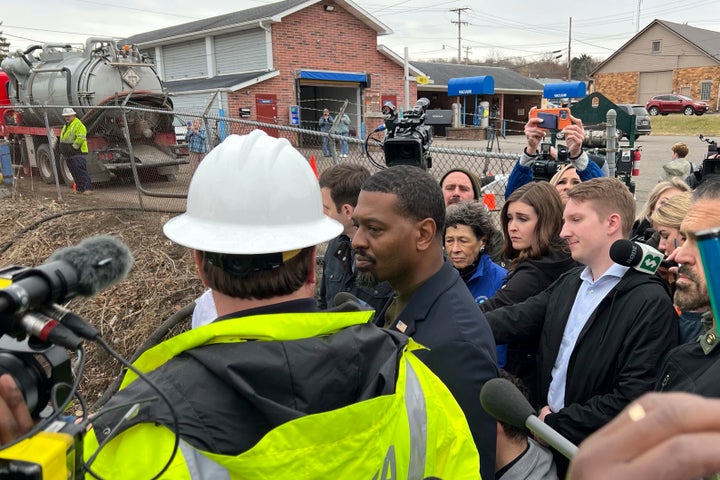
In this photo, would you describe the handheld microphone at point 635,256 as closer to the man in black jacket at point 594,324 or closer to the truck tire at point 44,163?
the man in black jacket at point 594,324

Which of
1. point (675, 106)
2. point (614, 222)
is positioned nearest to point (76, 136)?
point (614, 222)

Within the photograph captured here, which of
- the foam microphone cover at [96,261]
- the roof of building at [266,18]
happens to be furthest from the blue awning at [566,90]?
the foam microphone cover at [96,261]

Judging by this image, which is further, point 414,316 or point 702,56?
point 702,56

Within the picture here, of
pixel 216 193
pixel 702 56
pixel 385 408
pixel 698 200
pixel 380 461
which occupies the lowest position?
pixel 380 461

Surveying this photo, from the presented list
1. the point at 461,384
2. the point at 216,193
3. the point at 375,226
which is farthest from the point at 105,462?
the point at 375,226

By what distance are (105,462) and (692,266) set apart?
7.09 feet

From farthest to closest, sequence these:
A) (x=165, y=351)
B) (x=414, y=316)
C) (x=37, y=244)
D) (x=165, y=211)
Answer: (x=165, y=211) → (x=37, y=244) → (x=414, y=316) → (x=165, y=351)

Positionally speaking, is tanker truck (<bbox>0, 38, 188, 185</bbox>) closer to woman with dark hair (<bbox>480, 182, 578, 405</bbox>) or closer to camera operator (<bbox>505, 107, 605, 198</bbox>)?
camera operator (<bbox>505, 107, 605, 198</bbox>)

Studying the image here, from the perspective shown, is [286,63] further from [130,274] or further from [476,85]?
[130,274]

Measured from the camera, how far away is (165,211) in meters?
8.77

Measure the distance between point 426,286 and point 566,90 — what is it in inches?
1119

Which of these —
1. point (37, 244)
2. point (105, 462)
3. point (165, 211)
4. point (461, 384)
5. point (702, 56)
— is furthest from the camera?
point (702, 56)

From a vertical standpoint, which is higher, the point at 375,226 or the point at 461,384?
the point at 375,226

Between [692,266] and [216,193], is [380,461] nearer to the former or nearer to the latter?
[216,193]
